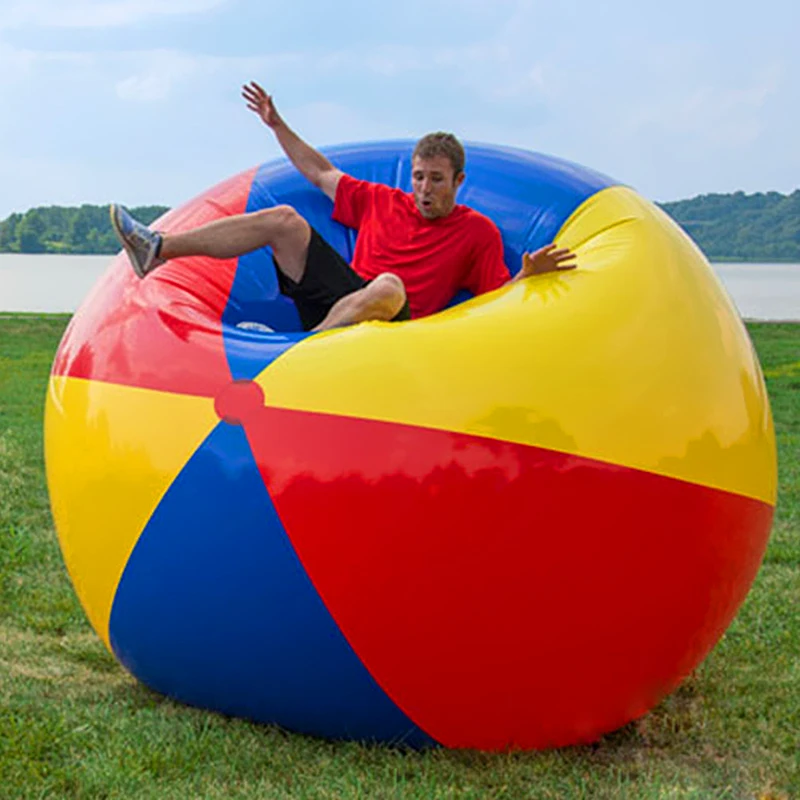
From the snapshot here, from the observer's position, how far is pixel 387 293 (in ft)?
12.6

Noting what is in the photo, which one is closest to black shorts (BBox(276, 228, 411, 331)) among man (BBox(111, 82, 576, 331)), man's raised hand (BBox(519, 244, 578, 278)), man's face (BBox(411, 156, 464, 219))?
man (BBox(111, 82, 576, 331))

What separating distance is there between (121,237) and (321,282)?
67 centimetres

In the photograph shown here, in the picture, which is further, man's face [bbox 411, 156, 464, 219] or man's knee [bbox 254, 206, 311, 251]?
man's face [bbox 411, 156, 464, 219]

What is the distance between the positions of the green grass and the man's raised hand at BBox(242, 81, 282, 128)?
206cm

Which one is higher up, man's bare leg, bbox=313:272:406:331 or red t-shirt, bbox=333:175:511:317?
red t-shirt, bbox=333:175:511:317

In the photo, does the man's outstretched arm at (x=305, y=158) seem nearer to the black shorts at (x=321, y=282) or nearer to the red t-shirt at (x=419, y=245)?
the red t-shirt at (x=419, y=245)

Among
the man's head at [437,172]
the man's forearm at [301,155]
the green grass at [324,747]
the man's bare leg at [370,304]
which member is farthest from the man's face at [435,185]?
the green grass at [324,747]

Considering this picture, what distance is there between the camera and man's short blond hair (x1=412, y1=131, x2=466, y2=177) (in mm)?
4289

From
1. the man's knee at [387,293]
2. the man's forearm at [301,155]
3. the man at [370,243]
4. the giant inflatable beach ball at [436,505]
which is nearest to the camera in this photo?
the giant inflatable beach ball at [436,505]

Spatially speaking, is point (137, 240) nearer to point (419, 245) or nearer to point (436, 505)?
point (419, 245)

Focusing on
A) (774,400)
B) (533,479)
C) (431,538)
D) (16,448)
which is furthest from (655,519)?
(774,400)

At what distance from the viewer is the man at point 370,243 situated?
3933 mm

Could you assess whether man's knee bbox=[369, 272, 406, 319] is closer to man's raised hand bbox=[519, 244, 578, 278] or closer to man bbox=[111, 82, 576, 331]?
man bbox=[111, 82, 576, 331]

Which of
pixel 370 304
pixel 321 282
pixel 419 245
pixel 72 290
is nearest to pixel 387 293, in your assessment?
pixel 370 304
